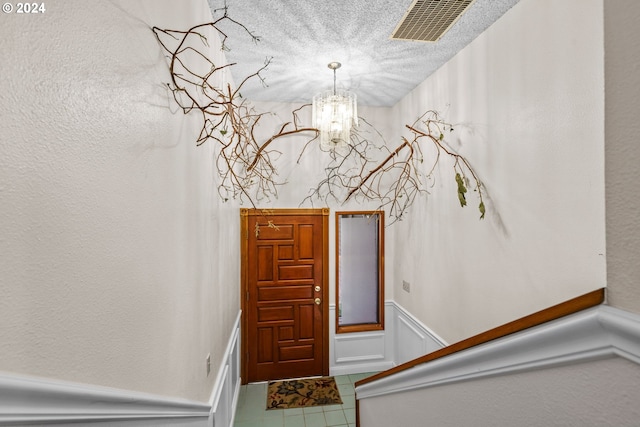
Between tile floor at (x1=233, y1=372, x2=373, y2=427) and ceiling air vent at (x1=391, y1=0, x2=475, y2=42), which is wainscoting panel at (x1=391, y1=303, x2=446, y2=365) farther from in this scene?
ceiling air vent at (x1=391, y1=0, x2=475, y2=42)

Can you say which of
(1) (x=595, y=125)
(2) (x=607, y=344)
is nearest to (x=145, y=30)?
(2) (x=607, y=344)

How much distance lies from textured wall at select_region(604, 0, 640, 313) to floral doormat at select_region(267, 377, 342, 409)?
3.39 m

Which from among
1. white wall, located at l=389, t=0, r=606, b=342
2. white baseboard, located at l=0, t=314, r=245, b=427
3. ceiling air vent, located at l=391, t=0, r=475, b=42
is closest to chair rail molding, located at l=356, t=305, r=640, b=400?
white baseboard, located at l=0, t=314, r=245, b=427

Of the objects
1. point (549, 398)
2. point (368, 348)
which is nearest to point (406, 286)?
point (368, 348)

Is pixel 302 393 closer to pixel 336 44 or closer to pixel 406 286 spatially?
pixel 406 286

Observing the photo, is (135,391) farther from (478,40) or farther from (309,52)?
(478,40)

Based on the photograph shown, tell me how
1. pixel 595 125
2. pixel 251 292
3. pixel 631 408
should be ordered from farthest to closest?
pixel 251 292 < pixel 595 125 < pixel 631 408

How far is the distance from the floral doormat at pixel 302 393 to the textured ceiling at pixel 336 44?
330cm

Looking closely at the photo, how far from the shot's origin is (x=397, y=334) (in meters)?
3.68

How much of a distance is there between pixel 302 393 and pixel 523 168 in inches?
122

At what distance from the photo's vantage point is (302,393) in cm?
338

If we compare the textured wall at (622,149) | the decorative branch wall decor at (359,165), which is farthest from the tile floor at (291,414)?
the textured wall at (622,149)

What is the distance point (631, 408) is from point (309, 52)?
2566 mm

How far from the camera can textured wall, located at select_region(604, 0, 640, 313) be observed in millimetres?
386
